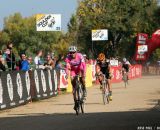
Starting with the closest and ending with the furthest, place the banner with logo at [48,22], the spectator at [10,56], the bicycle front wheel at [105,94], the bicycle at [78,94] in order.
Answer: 1. the bicycle at [78,94]
2. the bicycle front wheel at [105,94]
3. the spectator at [10,56]
4. the banner with logo at [48,22]

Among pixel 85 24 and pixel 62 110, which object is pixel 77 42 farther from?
pixel 62 110

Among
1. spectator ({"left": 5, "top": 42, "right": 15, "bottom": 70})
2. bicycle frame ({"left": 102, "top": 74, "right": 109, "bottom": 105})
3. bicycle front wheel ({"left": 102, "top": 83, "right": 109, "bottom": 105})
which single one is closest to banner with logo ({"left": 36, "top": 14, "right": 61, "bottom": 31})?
spectator ({"left": 5, "top": 42, "right": 15, "bottom": 70})

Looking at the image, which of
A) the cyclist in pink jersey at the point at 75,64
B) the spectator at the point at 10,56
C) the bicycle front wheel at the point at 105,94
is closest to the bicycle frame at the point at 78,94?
the cyclist in pink jersey at the point at 75,64

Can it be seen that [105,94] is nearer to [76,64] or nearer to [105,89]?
[105,89]

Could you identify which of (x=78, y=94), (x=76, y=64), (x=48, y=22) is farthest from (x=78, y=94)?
(x=48, y=22)

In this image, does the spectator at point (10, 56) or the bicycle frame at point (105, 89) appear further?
the spectator at point (10, 56)

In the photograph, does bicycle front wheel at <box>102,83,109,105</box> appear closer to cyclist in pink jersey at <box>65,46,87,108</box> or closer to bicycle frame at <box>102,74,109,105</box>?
bicycle frame at <box>102,74,109,105</box>

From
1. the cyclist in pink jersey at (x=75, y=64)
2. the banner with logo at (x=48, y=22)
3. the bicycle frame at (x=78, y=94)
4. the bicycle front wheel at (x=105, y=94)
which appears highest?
the banner with logo at (x=48, y=22)

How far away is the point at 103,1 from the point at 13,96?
191 ft

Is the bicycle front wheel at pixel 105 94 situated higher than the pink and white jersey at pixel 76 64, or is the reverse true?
the pink and white jersey at pixel 76 64

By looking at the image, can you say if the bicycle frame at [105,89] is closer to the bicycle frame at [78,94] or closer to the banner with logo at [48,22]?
the bicycle frame at [78,94]

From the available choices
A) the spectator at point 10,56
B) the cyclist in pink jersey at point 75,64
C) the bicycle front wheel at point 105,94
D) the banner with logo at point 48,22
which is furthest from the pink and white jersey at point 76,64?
the banner with logo at point 48,22

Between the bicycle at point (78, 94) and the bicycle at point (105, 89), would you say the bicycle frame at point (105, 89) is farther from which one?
the bicycle at point (78, 94)

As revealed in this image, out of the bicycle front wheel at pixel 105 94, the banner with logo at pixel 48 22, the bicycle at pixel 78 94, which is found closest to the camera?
the bicycle at pixel 78 94
